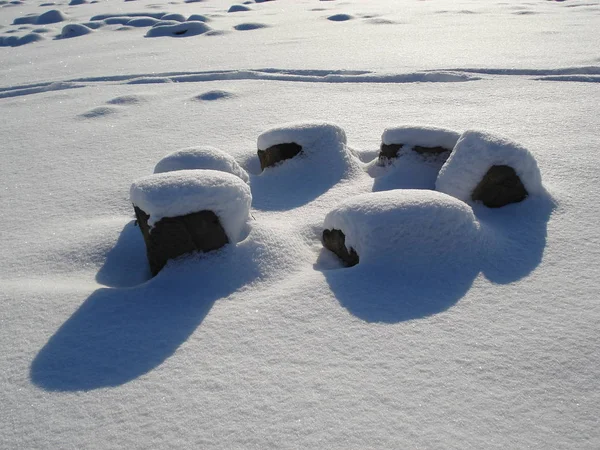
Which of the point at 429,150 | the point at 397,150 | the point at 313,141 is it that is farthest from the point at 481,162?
the point at 313,141

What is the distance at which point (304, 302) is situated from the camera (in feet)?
5.19

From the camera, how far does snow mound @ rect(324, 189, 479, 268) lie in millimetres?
1715

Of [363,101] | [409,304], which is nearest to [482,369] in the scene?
[409,304]

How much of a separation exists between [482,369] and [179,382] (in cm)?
74

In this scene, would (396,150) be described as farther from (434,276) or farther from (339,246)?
(434,276)

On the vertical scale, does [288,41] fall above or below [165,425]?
below

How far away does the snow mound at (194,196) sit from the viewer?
175 centimetres

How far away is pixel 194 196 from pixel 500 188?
1152 mm

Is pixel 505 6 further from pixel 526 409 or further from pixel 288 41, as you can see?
pixel 526 409

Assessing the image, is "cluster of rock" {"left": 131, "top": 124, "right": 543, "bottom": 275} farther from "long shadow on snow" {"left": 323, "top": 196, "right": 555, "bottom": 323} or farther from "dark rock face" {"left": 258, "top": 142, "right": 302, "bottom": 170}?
"dark rock face" {"left": 258, "top": 142, "right": 302, "bottom": 170}

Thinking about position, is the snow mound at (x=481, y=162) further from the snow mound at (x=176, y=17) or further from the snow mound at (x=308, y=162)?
the snow mound at (x=176, y=17)

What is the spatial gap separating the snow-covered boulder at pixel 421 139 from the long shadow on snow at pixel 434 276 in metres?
0.57

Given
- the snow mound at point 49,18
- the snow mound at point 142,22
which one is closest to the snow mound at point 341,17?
the snow mound at point 142,22

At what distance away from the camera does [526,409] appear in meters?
1.18
